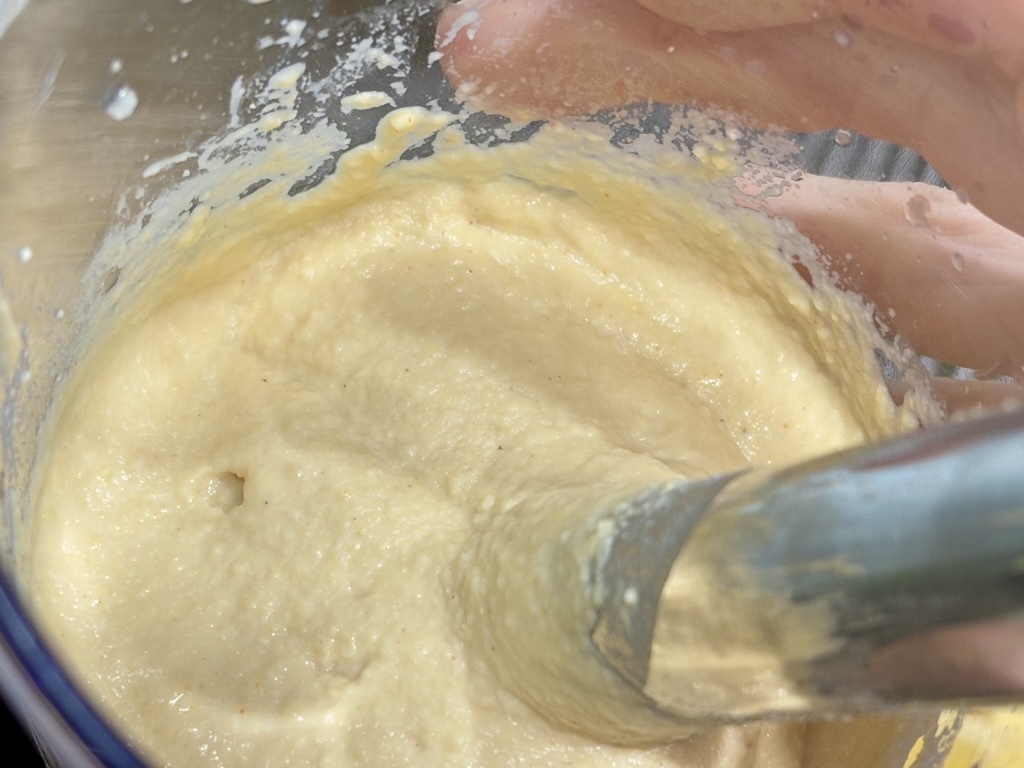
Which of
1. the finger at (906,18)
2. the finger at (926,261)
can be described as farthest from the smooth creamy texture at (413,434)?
the finger at (906,18)

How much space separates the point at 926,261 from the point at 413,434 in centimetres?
56

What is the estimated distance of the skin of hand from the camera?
888mm

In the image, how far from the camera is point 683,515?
2.45 feet

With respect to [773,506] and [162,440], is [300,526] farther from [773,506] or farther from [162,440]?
[773,506]

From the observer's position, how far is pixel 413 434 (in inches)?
40.1

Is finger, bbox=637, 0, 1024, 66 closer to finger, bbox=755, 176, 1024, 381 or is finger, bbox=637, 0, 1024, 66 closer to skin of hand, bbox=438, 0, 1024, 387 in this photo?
skin of hand, bbox=438, 0, 1024, 387

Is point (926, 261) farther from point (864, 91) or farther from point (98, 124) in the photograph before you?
point (98, 124)

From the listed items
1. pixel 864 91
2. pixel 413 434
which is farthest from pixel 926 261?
pixel 413 434

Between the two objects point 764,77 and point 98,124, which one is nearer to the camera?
point 98,124

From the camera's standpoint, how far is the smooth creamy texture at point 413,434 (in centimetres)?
87

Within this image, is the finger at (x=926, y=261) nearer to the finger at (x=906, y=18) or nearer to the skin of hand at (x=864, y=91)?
the skin of hand at (x=864, y=91)

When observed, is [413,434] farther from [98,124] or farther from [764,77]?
[764,77]

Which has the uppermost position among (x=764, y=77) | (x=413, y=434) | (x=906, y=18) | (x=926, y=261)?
(x=906, y=18)

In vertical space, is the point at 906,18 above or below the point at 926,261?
above
